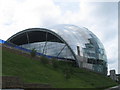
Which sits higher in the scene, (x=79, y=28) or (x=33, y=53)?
(x=79, y=28)

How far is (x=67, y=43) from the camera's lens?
6006 centimetres

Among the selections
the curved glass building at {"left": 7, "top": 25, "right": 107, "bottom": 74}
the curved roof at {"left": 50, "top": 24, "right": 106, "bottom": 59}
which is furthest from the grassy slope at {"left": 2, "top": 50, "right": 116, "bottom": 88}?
the curved roof at {"left": 50, "top": 24, "right": 106, "bottom": 59}

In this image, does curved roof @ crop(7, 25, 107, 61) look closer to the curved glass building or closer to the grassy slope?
the curved glass building

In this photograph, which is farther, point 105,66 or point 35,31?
point 105,66

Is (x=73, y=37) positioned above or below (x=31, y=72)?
above

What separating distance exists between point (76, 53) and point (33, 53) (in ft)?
81.3

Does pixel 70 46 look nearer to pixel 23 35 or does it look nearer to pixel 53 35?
pixel 53 35

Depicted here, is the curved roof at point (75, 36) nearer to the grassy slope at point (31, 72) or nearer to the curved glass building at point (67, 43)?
the curved glass building at point (67, 43)

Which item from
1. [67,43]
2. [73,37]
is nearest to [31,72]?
[67,43]

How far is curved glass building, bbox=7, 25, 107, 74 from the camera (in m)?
60.6

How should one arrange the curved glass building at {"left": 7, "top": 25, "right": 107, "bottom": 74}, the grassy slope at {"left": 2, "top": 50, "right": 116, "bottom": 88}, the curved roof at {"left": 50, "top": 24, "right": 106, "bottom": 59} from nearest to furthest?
the grassy slope at {"left": 2, "top": 50, "right": 116, "bottom": 88}
the curved glass building at {"left": 7, "top": 25, "right": 107, "bottom": 74}
the curved roof at {"left": 50, "top": 24, "right": 106, "bottom": 59}

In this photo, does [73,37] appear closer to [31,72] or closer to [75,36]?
[75,36]

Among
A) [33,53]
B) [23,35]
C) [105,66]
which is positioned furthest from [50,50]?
[33,53]

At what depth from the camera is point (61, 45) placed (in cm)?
6188
